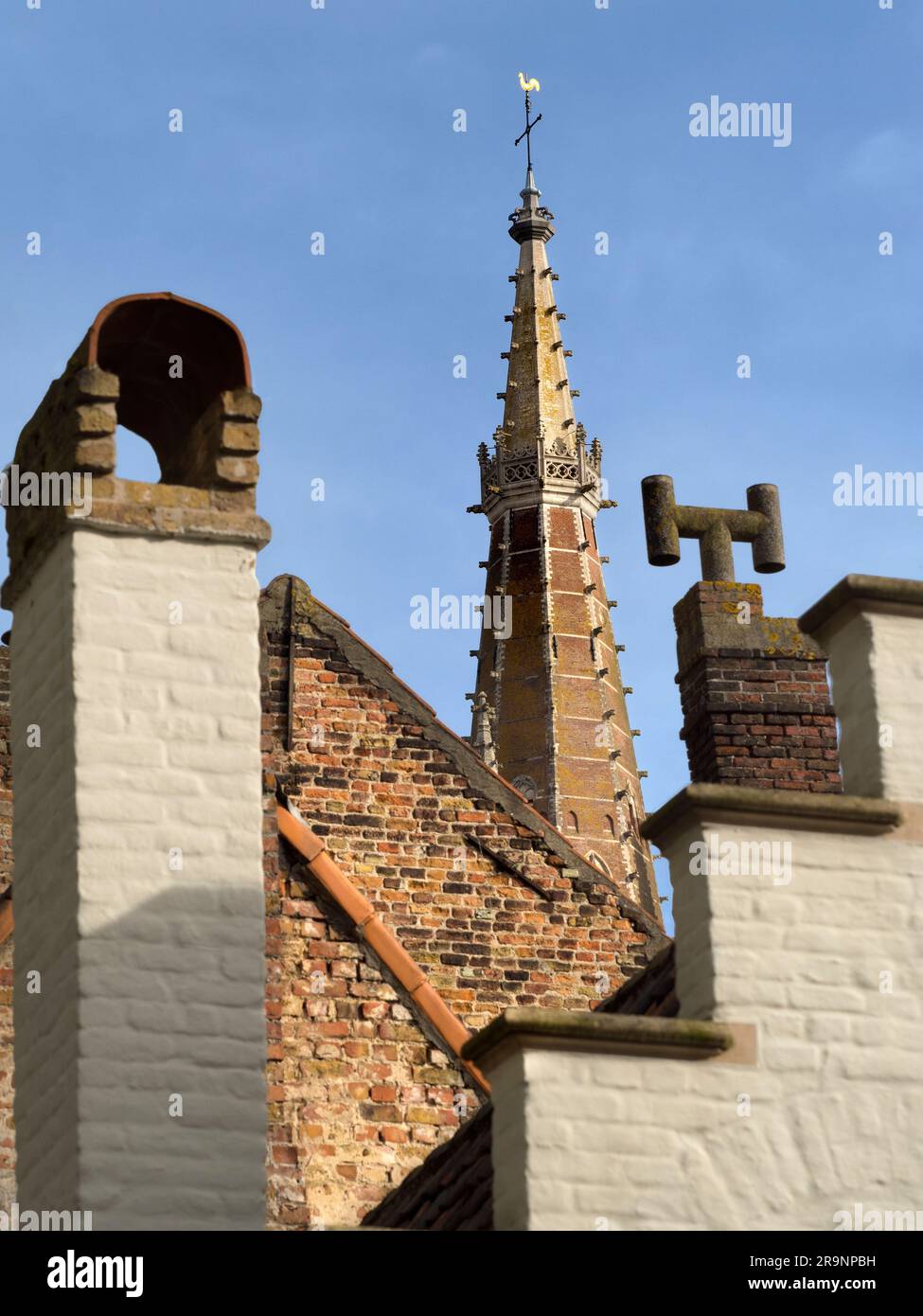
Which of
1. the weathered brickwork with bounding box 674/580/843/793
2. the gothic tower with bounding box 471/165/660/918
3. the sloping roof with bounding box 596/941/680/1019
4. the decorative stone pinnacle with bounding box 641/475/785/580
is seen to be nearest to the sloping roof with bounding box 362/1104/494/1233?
the sloping roof with bounding box 596/941/680/1019

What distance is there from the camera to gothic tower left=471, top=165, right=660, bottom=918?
72.6m

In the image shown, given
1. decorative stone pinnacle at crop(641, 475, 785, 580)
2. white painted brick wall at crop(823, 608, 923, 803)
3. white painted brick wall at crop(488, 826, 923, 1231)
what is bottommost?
white painted brick wall at crop(488, 826, 923, 1231)

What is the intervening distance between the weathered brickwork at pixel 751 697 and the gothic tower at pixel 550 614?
58.5 meters

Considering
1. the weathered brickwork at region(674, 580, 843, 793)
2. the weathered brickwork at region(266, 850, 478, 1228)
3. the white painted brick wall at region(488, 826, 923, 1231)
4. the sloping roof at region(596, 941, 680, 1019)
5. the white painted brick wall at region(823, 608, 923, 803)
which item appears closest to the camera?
the white painted brick wall at region(488, 826, 923, 1231)

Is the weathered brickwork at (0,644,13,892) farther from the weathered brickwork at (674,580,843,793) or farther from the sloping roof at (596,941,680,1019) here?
the sloping roof at (596,941,680,1019)

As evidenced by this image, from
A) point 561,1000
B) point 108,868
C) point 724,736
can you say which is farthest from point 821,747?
point 561,1000

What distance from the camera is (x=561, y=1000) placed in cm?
1689

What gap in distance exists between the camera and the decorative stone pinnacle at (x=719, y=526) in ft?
39.6

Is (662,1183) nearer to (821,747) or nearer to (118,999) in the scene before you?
(118,999)

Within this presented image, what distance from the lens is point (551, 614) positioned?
76.1m

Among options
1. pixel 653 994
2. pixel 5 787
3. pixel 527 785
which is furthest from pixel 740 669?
pixel 527 785

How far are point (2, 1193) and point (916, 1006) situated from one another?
4.88 m

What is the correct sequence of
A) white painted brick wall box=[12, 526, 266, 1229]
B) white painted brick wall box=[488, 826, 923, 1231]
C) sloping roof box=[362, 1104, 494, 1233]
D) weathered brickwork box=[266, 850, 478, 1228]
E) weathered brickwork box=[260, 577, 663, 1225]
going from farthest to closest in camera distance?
weathered brickwork box=[260, 577, 663, 1225] → weathered brickwork box=[266, 850, 478, 1228] → sloping roof box=[362, 1104, 494, 1233] → white painted brick wall box=[12, 526, 266, 1229] → white painted brick wall box=[488, 826, 923, 1231]

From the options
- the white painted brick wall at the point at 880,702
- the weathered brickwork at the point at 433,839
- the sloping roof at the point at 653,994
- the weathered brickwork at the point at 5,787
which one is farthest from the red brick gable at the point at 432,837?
the white painted brick wall at the point at 880,702
